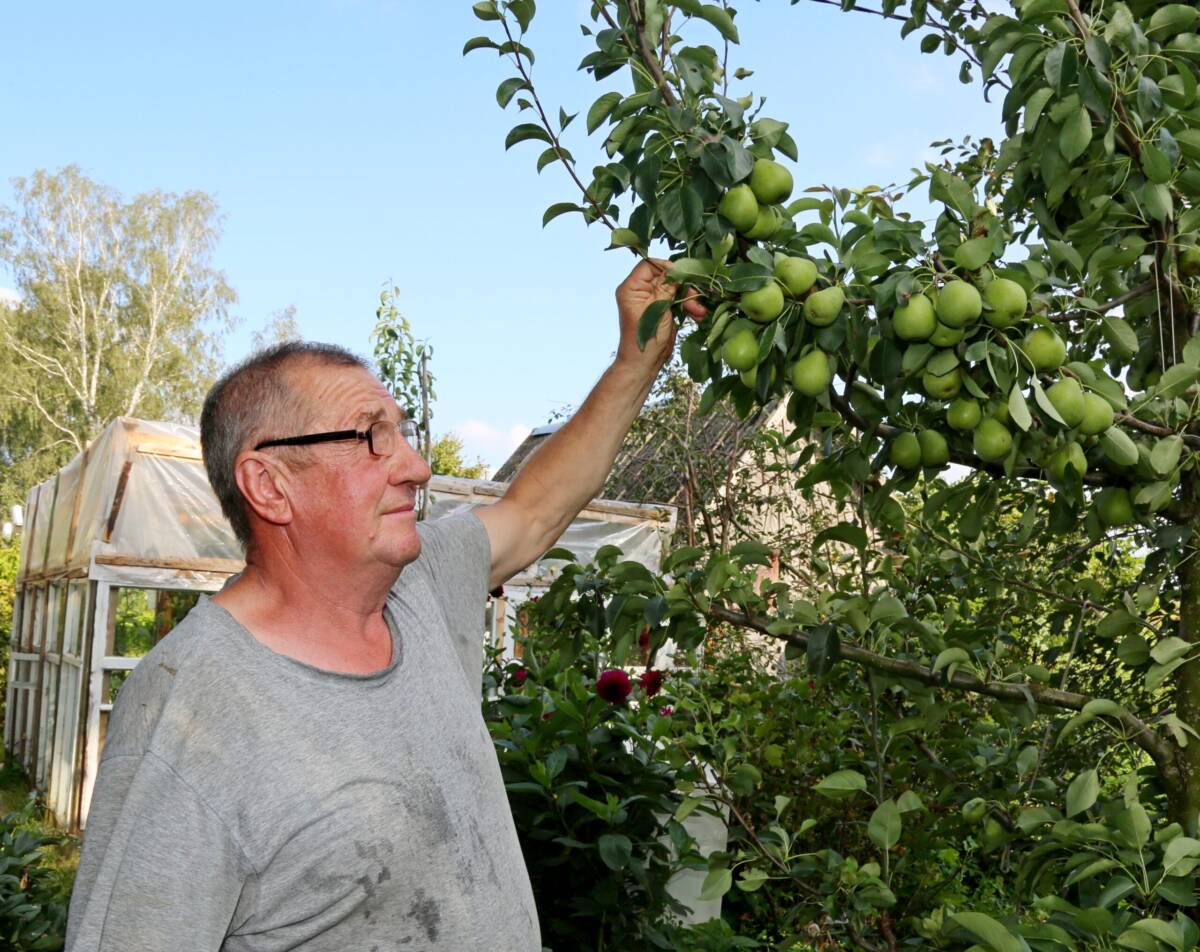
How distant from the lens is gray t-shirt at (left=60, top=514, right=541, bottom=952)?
1464 millimetres

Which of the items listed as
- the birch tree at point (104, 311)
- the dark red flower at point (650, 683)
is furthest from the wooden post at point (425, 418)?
the birch tree at point (104, 311)

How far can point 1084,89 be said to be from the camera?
1.44m

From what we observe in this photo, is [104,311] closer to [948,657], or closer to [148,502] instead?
[148,502]

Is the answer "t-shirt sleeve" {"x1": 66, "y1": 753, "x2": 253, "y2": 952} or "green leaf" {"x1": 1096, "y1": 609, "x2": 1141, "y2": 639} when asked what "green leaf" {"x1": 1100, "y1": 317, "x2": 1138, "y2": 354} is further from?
"t-shirt sleeve" {"x1": 66, "y1": 753, "x2": 253, "y2": 952}

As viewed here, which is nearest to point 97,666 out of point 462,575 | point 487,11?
point 462,575

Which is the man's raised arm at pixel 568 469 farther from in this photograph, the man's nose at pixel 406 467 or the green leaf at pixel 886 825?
the green leaf at pixel 886 825

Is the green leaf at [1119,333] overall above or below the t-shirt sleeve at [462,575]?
above

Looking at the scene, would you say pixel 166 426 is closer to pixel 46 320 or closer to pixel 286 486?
pixel 286 486

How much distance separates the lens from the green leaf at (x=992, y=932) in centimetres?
139

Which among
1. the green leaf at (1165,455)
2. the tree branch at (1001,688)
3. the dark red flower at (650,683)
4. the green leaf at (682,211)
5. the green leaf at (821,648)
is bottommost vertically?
the dark red flower at (650,683)

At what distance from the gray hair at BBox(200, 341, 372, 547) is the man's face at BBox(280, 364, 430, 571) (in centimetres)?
3

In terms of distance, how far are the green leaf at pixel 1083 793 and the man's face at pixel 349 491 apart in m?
0.98

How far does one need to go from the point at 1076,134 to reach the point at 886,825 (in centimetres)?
105

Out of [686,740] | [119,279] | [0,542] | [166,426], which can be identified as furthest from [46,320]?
[686,740]
